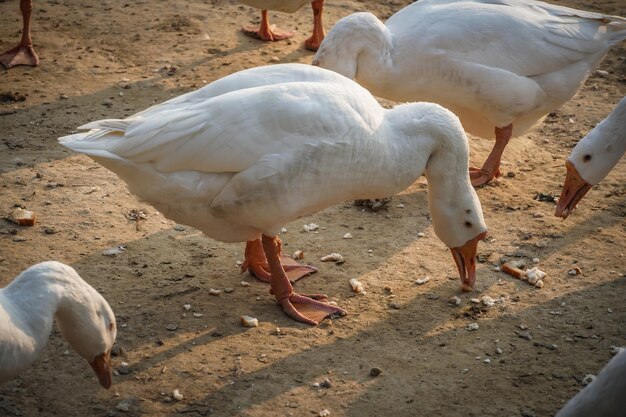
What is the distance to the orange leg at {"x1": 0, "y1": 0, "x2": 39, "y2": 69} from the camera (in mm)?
8469

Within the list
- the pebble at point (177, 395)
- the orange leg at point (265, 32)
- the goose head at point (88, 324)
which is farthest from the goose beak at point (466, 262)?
the orange leg at point (265, 32)

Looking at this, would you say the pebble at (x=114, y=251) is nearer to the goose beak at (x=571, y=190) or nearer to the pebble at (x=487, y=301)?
the pebble at (x=487, y=301)

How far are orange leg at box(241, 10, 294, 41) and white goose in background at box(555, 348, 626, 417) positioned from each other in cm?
648

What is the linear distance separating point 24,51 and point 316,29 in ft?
9.83

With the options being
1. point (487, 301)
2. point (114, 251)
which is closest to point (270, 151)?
point (114, 251)

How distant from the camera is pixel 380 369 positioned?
4.95 m

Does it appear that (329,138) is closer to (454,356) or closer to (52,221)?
(454,356)

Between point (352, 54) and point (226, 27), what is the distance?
10.8 ft

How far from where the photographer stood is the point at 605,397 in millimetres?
3502

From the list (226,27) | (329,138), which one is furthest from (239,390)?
(226,27)

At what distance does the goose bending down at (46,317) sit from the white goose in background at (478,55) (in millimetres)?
3045

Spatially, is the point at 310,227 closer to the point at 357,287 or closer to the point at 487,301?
the point at 357,287

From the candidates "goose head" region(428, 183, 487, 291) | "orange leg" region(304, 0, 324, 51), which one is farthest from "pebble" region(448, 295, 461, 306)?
"orange leg" region(304, 0, 324, 51)

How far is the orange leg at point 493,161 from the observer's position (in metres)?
7.07
